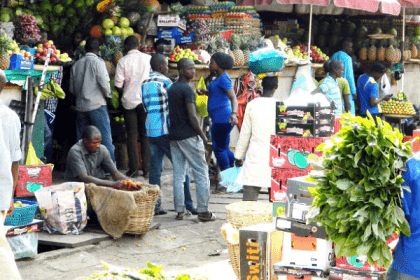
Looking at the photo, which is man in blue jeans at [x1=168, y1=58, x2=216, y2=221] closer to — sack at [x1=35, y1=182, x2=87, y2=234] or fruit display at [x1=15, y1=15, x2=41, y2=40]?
sack at [x1=35, y1=182, x2=87, y2=234]

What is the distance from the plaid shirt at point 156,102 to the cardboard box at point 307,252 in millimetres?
3581

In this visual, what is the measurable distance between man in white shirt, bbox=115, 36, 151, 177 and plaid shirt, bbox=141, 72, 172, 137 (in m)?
1.65

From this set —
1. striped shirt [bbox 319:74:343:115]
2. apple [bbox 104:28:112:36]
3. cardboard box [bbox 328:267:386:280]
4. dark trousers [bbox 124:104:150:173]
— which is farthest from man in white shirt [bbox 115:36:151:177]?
cardboard box [bbox 328:267:386:280]

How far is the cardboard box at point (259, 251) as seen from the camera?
5.70m

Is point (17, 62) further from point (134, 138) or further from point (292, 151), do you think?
point (292, 151)

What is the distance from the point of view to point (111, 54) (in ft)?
34.7

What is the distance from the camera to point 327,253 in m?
5.00

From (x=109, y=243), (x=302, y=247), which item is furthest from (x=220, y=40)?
(x=302, y=247)

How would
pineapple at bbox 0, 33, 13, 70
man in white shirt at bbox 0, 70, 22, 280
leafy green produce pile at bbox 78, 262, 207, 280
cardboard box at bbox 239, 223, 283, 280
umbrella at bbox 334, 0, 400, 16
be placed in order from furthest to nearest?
umbrella at bbox 334, 0, 400, 16 < pineapple at bbox 0, 33, 13, 70 < cardboard box at bbox 239, 223, 283, 280 < man in white shirt at bbox 0, 70, 22, 280 < leafy green produce pile at bbox 78, 262, 207, 280

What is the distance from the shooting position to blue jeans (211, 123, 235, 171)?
959 cm

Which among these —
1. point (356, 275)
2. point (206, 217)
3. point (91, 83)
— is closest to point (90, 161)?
point (206, 217)

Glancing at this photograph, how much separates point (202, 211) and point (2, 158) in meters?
3.91

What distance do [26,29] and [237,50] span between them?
3.68m

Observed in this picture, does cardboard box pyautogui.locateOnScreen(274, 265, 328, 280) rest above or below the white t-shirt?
below
